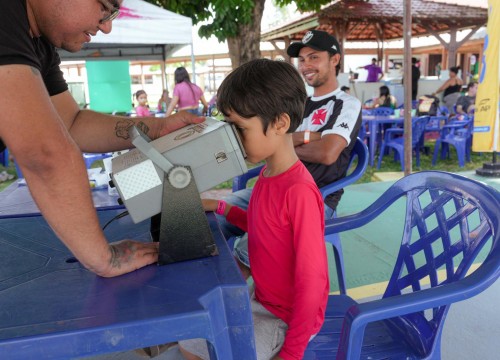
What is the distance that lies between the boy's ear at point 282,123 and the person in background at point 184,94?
696 cm

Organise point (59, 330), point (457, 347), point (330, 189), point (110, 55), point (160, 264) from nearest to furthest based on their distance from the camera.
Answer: point (59, 330) < point (160, 264) < point (457, 347) < point (330, 189) < point (110, 55)

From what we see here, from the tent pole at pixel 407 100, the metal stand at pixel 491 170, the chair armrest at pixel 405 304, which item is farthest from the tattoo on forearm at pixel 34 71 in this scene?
the metal stand at pixel 491 170

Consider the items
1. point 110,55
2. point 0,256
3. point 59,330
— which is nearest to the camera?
point 59,330

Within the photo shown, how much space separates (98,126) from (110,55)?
10393mm

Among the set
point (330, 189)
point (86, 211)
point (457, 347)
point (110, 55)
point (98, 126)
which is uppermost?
point (110, 55)

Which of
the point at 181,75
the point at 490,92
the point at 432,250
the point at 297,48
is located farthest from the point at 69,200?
the point at 181,75

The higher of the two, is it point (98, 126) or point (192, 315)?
point (98, 126)

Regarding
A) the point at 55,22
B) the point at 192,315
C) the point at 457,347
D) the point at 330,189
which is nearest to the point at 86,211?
the point at 192,315

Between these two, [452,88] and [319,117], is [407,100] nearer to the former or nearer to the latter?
[319,117]

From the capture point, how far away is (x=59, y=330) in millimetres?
800

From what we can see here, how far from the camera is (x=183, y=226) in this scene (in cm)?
107

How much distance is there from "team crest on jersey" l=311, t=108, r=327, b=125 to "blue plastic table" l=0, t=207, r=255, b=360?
1.70 meters

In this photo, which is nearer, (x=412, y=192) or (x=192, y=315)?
(x=192, y=315)

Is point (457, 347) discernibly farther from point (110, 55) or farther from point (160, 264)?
point (110, 55)
